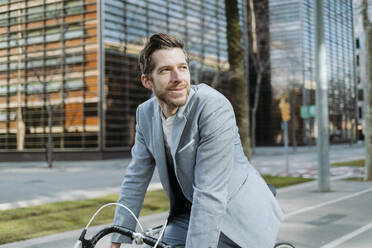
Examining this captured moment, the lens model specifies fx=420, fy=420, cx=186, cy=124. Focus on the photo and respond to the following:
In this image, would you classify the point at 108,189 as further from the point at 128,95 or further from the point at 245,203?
the point at 128,95

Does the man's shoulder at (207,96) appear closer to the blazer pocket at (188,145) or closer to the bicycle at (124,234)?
the blazer pocket at (188,145)

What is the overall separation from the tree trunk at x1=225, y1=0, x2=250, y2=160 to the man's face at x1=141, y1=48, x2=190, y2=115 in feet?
33.4

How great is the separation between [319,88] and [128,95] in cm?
2408

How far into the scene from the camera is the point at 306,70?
51.1 meters

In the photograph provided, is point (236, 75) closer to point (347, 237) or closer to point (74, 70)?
point (347, 237)

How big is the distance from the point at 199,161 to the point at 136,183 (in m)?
0.41

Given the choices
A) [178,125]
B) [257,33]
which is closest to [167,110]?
[178,125]

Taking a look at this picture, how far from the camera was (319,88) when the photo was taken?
10.5 meters

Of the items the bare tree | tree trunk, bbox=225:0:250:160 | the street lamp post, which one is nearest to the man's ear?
the street lamp post

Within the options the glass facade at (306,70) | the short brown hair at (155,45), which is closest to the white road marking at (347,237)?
the short brown hair at (155,45)

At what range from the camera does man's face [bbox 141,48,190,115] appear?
179 cm

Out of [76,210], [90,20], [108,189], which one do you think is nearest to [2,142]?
[90,20]

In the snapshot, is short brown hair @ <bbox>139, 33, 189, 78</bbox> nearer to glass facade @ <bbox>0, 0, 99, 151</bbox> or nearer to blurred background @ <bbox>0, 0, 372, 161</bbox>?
blurred background @ <bbox>0, 0, 372, 161</bbox>

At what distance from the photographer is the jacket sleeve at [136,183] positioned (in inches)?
79.1
